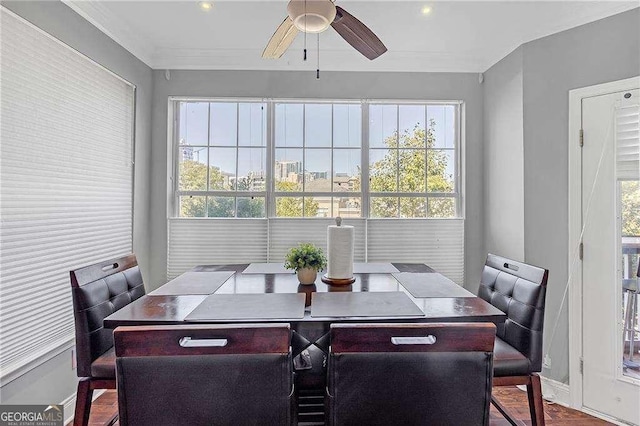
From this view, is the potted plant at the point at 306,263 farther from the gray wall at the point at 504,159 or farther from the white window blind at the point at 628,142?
the white window blind at the point at 628,142

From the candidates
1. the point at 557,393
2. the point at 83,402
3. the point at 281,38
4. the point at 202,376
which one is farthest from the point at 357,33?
the point at 557,393

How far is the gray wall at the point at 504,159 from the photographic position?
2648 millimetres

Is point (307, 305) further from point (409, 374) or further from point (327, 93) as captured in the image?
point (327, 93)

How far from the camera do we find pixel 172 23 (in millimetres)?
2559

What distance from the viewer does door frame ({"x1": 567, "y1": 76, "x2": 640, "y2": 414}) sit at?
236cm

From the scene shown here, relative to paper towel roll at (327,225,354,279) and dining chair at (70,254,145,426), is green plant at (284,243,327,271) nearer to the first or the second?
paper towel roll at (327,225,354,279)

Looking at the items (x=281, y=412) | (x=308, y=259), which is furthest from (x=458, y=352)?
(x=308, y=259)

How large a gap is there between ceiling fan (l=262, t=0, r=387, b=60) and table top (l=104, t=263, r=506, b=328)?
1.30 m

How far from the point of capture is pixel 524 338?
173 cm

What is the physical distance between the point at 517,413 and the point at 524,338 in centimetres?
89

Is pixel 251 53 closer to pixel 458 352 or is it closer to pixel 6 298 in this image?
pixel 6 298

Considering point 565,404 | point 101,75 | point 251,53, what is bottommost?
point 565,404

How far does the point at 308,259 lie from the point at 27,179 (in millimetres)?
1604

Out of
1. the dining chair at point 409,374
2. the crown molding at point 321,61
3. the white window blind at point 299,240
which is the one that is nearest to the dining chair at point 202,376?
the dining chair at point 409,374
